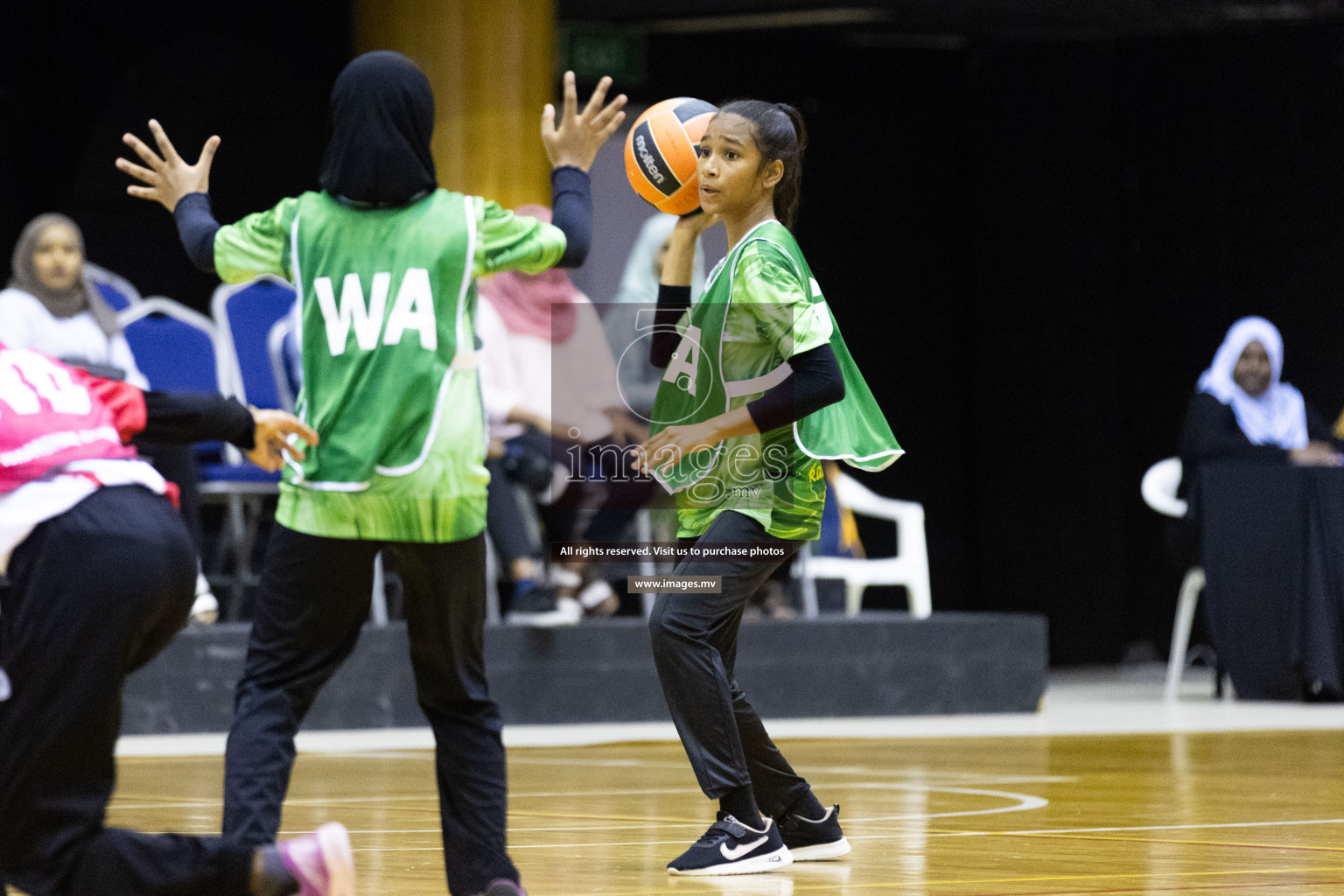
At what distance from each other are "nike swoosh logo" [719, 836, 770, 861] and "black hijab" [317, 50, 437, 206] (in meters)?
1.34

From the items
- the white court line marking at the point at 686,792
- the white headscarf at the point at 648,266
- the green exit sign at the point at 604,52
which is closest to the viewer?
the white court line marking at the point at 686,792

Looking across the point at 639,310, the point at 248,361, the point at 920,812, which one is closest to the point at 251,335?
the point at 248,361

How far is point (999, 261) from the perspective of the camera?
12.0 meters

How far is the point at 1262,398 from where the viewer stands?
9125 millimetres

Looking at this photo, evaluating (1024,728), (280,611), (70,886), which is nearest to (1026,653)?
(1024,728)

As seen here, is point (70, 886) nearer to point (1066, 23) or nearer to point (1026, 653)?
point (1026, 653)

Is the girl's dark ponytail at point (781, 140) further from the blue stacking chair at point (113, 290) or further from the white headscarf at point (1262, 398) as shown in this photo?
the white headscarf at point (1262, 398)

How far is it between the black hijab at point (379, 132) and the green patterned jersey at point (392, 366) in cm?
4

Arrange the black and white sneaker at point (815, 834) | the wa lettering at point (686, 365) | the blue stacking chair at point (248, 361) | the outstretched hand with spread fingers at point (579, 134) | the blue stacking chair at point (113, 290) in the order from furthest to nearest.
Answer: the blue stacking chair at point (113, 290)
the blue stacking chair at point (248, 361)
the black and white sneaker at point (815, 834)
the wa lettering at point (686, 365)
the outstretched hand with spread fingers at point (579, 134)

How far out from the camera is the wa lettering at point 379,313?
116 inches

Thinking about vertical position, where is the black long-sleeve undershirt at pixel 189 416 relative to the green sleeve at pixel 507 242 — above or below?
below

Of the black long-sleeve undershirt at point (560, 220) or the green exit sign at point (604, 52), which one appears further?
the green exit sign at point (604, 52)

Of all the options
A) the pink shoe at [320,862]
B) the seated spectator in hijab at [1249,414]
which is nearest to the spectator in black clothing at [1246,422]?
the seated spectator in hijab at [1249,414]

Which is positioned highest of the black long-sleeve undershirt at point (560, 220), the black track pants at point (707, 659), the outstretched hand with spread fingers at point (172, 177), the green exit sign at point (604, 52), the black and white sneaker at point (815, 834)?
the green exit sign at point (604, 52)
